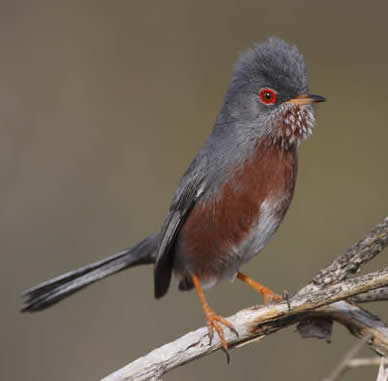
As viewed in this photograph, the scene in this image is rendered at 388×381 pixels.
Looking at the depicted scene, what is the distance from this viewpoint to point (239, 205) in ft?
14.1

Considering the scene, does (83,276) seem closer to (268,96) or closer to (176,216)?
(176,216)

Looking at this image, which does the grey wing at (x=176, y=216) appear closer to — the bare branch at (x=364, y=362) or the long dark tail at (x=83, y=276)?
the long dark tail at (x=83, y=276)

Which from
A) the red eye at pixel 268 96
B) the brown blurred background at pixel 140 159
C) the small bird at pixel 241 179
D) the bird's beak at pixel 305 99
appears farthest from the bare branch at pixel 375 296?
the brown blurred background at pixel 140 159

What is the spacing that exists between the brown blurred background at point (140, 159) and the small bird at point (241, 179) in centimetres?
128

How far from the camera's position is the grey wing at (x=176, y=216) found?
455cm

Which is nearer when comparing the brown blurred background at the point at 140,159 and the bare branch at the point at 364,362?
the bare branch at the point at 364,362

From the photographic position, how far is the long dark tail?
4598 mm

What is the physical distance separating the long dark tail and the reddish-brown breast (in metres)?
0.49

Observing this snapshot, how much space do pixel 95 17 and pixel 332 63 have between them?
2.70m

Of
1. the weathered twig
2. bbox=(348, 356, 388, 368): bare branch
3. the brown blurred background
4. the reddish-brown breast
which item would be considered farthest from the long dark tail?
bbox=(348, 356, 388, 368): bare branch

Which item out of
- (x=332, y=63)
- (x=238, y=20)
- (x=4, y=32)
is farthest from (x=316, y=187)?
(x=4, y=32)

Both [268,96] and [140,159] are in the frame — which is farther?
[140,159]

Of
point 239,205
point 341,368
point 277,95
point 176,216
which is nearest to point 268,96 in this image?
point 277,95

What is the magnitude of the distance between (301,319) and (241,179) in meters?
1.27
